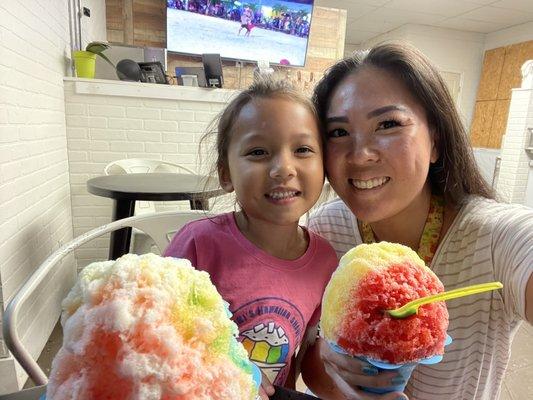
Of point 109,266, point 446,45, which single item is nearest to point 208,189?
point 109,266

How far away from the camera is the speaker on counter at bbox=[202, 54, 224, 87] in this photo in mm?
3006

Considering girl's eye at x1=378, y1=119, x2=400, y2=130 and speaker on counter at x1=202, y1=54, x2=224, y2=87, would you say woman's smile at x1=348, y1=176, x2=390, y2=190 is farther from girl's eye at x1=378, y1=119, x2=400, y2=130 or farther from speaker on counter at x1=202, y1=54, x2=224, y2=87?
speaker on counter at x1=202, y1=54, x2=224, y2=87

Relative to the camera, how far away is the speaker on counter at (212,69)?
9.86ft

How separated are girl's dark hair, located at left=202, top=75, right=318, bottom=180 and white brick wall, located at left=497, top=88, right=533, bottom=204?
5049 millimetres

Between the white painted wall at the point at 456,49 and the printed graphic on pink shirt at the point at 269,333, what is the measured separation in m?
6.82

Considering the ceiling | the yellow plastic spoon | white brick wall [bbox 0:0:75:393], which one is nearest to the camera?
the yellow plastic spoon

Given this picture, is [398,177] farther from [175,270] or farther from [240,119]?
[175,270]

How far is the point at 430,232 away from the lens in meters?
0.90

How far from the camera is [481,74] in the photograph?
6.80 metres

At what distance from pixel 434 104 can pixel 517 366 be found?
2.02 meters

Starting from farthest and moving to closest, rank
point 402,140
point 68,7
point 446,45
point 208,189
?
point 446,45 → point 68,7 → point 208,189 → point 402,140

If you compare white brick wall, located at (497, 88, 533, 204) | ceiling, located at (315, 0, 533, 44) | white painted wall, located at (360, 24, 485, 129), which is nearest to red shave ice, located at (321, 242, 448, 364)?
white brick wall, located at (497, 88, 533, 204)

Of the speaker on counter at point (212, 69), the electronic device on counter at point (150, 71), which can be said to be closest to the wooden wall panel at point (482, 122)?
the speaker on counter at point (212, 69)

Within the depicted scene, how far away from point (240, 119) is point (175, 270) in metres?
0.51
